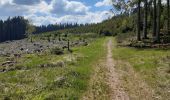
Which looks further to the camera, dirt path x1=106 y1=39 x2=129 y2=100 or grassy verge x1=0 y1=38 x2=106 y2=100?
dirt path x1=106 y1=39 x2=129 y2=100

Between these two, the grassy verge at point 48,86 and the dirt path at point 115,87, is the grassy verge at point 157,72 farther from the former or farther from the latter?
the grassy verge at point 48,86

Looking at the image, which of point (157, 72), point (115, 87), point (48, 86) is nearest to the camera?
point (48, 86)

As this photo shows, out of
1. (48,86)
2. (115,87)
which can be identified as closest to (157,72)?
(115,87)

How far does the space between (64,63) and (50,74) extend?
6.59 metres

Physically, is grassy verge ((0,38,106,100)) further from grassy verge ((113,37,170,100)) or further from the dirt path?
grassy verge ((113,37,170,100))

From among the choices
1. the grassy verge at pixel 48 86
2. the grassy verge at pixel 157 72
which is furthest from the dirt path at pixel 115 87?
the grassy verge at pixel 157 72

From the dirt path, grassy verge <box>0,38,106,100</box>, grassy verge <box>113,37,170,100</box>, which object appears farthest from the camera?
grassy verge <box>113,37,170,100</box>

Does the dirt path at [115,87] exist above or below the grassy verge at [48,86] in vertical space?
below

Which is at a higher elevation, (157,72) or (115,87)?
(157,72)

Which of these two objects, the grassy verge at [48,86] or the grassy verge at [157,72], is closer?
the grassy verge at [48,86]

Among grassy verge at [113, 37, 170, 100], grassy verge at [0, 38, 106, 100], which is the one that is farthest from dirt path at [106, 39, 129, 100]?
grassy verge at [113, 37, 170, 100]

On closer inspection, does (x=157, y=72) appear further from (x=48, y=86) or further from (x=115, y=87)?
(x=48, y=86)

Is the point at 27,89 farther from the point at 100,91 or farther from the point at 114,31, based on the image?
the point at 114,31

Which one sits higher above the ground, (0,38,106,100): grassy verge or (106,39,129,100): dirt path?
(0,38,106,100): grassy verge
